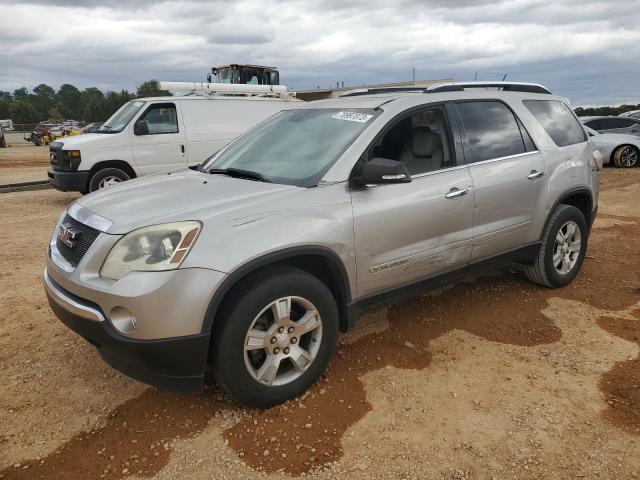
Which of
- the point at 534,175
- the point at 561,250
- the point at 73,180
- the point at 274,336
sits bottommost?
the point at 561,250

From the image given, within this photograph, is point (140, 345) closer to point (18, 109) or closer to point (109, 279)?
point (109, 279)

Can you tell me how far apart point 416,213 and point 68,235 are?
2.14 metres

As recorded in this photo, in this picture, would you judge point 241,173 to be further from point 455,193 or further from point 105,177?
point 105,177

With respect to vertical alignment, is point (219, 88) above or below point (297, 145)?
above

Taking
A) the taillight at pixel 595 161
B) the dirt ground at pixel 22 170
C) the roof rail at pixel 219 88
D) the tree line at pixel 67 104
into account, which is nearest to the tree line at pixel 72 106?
the tree line at pixel 67 104

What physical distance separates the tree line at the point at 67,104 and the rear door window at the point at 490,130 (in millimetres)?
33096

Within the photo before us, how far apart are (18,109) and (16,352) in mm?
79145

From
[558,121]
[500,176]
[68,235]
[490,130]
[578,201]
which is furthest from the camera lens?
[578,201]

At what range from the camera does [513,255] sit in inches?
164

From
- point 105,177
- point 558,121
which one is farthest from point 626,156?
point 105,177

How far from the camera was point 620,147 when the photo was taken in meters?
14.2

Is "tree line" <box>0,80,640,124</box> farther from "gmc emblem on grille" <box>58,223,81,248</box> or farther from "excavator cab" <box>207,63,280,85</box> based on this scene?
"gmc emblem on grille" <box>58,223,81,248</box>

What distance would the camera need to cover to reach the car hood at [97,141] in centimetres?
891

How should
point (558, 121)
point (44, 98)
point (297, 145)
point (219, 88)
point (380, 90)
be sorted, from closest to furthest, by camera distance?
point (297, 145) → point (380, 90) → point (558, 121) → point (219, 88) → point (44, 98)
